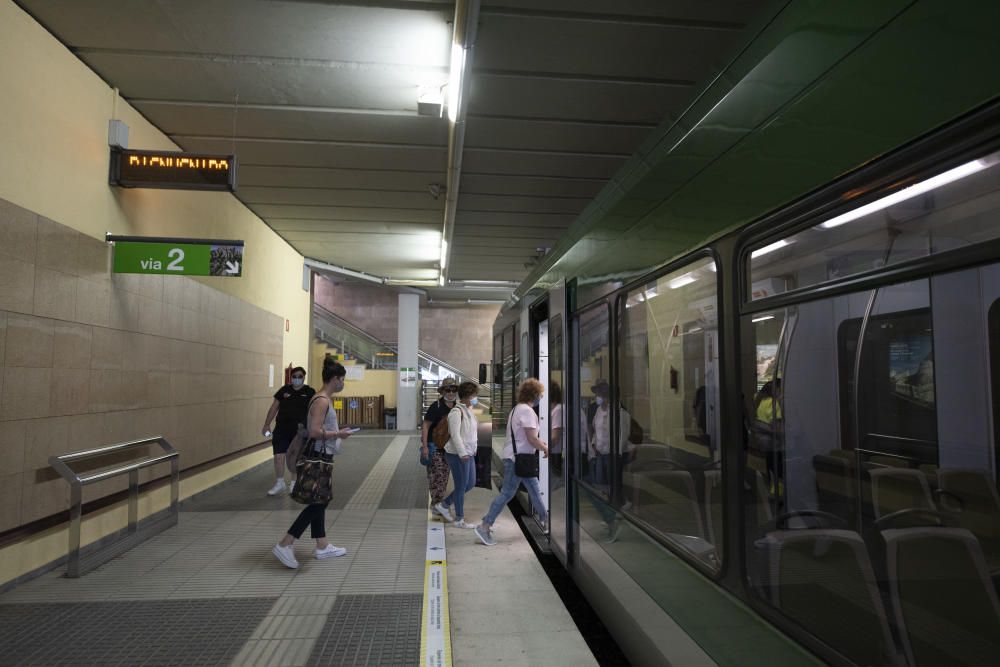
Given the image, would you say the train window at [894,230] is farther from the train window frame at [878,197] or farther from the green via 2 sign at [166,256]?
the green via 2 sign at [166,256]

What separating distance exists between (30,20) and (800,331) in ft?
18.3

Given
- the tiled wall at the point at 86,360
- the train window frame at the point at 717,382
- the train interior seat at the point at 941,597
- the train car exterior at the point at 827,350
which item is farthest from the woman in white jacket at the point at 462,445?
the train interior seat at the point at 941,597

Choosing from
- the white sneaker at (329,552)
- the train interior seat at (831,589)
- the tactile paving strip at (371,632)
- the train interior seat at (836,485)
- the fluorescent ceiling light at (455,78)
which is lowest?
the tactile paving strip at (371,632)

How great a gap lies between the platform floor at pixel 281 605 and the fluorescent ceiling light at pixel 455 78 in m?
3.94

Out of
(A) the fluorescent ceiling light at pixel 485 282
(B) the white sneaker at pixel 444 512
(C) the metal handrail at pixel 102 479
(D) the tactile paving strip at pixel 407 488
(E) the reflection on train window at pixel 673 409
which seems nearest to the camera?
(E) the reflection on train window at pixel 673 409

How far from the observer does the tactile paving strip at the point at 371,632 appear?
3496 millimetres

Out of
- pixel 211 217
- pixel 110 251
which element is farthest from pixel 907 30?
pixel 211 217

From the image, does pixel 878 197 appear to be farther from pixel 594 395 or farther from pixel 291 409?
pixel 291 409

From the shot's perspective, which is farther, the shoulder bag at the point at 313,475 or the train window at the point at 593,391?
the shoulder bag at the point at 313,475

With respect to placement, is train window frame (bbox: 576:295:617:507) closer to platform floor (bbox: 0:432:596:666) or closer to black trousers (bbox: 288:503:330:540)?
platform floor (bbox: 0:432:596:666)

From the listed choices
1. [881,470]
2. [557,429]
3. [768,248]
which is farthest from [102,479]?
[881,470]

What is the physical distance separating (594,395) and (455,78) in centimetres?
294

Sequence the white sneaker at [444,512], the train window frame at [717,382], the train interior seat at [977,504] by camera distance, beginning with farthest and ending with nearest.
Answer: the white sneaker at [444,512]
the train window frame at [717,382]
the train interior seat at [977,504]

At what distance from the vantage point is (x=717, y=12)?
4715mm
